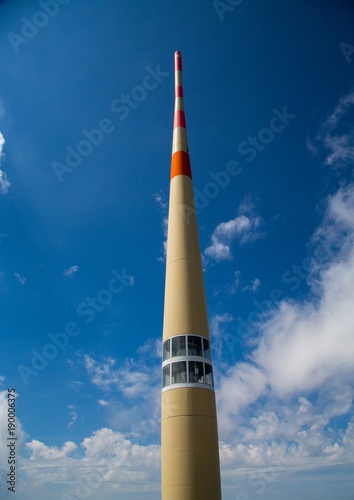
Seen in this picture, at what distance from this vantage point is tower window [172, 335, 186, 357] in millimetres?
22609

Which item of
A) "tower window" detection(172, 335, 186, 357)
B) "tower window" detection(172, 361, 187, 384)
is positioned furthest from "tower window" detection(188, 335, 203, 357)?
"tower window" detection(172, 361, 187, 384)

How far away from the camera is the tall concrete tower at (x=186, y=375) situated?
65.5 ft

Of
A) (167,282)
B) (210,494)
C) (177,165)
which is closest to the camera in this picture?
(210,494)

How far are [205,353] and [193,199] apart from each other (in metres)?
12.1

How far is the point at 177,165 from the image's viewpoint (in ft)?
100

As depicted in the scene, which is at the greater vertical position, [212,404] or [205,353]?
[205,353]

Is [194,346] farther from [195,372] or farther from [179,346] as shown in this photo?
[195,372]

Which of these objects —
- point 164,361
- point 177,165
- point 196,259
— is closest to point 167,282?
point 196,259

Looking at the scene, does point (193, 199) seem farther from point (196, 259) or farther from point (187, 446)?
point (187, 446)

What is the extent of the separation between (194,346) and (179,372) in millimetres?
1778

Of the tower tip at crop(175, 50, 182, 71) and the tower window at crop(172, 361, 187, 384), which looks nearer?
the tower window at crop(172, 361, 187, 384)

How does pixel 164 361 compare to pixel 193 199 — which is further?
pixel 193 199

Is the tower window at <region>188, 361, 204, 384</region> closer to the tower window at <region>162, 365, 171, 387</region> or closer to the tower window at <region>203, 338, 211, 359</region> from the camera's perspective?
the tower window at <region>203, 338, 211, 359</region>

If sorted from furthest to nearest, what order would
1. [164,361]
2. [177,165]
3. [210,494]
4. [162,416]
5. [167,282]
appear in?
[177,165] < [167,282] < [164,361] < [162,416] < [210,494]
